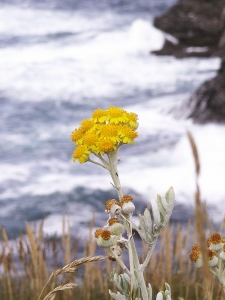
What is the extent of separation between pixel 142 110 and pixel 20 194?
4782 millimetres

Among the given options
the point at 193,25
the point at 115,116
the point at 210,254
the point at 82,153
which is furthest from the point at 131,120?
the point at 193,25

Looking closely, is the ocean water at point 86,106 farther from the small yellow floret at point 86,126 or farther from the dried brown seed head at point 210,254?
the dried brown seed head at point 210,254

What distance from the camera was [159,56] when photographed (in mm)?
17672

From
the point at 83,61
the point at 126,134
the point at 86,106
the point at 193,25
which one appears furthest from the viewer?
the point at 193,25

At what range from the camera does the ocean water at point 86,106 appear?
822 centimetres

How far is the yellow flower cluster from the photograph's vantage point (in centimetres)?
146

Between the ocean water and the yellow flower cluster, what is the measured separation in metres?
1.82

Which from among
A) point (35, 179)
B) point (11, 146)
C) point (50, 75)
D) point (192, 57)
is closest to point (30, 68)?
point (50, 75)

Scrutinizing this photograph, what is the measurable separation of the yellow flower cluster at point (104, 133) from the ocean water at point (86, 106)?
1821mm

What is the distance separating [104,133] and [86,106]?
449 inches

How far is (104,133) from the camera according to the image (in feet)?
4.82

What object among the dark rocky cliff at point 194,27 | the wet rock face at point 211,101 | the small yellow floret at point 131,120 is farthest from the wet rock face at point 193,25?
the small yellow floret at point 131,120

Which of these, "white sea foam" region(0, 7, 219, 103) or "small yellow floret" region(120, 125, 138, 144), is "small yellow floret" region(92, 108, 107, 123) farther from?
"white sea foam" region(0, 7, 219, 103)

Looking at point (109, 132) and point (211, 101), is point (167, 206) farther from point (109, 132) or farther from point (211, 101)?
point (211, 101)
